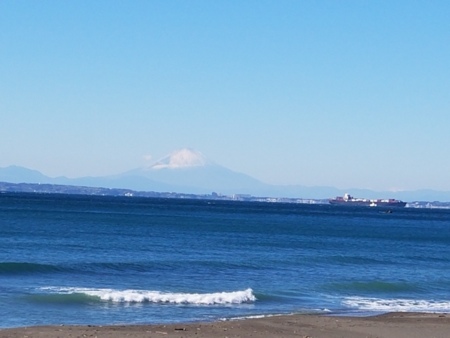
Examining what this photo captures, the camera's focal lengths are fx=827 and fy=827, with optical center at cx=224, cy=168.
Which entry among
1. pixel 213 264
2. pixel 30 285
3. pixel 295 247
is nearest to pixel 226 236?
pixel 295 247

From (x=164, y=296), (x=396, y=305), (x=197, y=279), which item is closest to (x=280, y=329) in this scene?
(x=164, y=296)

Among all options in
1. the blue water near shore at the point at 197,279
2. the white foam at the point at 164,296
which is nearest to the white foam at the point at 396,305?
the blue water near shore at the point at 197,279

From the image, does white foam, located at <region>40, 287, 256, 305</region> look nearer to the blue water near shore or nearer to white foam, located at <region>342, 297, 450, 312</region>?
the blue water near shore

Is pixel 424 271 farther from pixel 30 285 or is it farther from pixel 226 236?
pixel 226 236

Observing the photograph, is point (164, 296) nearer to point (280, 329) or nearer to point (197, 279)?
point (197, 279)

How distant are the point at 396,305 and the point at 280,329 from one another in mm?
9296

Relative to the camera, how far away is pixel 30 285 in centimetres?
3050

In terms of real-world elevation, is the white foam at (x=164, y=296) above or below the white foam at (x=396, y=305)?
above

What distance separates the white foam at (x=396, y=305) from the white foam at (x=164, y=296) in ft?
12.5

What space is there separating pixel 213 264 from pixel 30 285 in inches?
533

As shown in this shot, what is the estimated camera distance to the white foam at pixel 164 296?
2778cm

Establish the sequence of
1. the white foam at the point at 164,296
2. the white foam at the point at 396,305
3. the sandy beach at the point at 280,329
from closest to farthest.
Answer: the sandy beach at the point at 280,329, the white foam at the point at 164,296, the white foam at the point at 396,305

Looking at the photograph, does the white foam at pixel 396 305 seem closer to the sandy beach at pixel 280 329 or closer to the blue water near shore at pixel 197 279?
the blue water near shore at pixel 197 279

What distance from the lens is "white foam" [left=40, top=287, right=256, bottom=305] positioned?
27781mm
